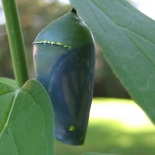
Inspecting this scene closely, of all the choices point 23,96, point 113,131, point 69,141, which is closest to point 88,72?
point 69,141

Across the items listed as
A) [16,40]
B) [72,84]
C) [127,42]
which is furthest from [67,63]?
[127,42]

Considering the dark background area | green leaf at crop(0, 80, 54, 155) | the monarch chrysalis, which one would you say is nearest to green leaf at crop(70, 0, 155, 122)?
green leaf at crop(0, 80, 54, 155)

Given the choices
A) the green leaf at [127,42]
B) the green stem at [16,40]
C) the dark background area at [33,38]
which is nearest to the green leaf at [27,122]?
the green stem at [16,40]

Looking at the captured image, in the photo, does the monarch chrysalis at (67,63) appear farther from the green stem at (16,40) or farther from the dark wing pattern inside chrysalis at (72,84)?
the green stem at (16,40)

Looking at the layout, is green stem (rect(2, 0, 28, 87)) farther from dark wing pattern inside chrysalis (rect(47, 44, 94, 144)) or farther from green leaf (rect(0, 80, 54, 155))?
dark wing pattern inside chrysalis (rect(47, 44, 94, 144))

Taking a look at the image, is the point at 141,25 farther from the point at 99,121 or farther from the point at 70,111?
the point at 99,121

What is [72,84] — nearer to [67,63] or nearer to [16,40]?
[67,63]

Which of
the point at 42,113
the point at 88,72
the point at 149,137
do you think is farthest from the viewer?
the point at 149,137
